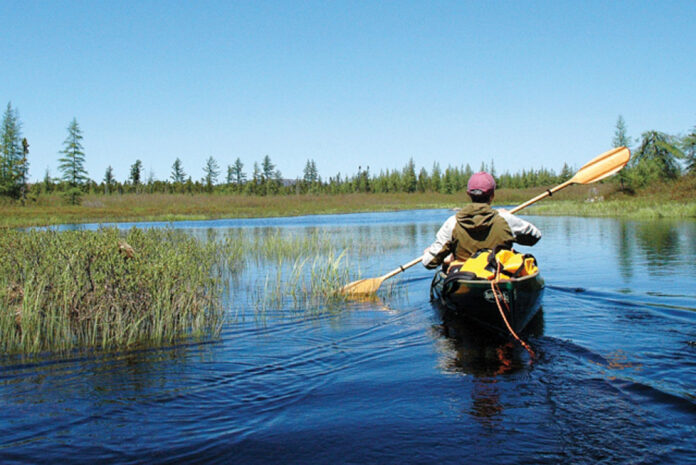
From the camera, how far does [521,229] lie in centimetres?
740

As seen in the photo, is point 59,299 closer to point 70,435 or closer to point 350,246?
point 70,435

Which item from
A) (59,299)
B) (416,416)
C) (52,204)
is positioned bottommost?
(416,416)

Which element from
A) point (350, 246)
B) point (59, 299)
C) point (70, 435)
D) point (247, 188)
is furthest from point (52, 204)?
point (70, 435)

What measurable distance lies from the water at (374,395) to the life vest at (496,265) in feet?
3.14

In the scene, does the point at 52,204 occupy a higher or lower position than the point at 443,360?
higher

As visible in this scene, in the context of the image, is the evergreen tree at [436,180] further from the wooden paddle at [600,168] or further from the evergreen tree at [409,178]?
the wooden paddle at [600,168]

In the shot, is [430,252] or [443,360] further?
[430,252]

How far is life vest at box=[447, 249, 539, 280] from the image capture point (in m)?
6.72

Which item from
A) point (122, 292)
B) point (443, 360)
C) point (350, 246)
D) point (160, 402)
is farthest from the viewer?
point (350, 246)

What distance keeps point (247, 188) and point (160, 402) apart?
85640 mm

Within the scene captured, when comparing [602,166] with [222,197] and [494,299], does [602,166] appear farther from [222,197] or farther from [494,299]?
[222,197]

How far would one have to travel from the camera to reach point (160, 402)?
5.38m

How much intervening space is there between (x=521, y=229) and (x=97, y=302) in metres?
6.03

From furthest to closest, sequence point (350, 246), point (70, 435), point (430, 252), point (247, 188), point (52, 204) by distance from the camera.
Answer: point (247, 188)
point (52, 204)
point (350, 246)
point (430, 252)
point (70, 435)
